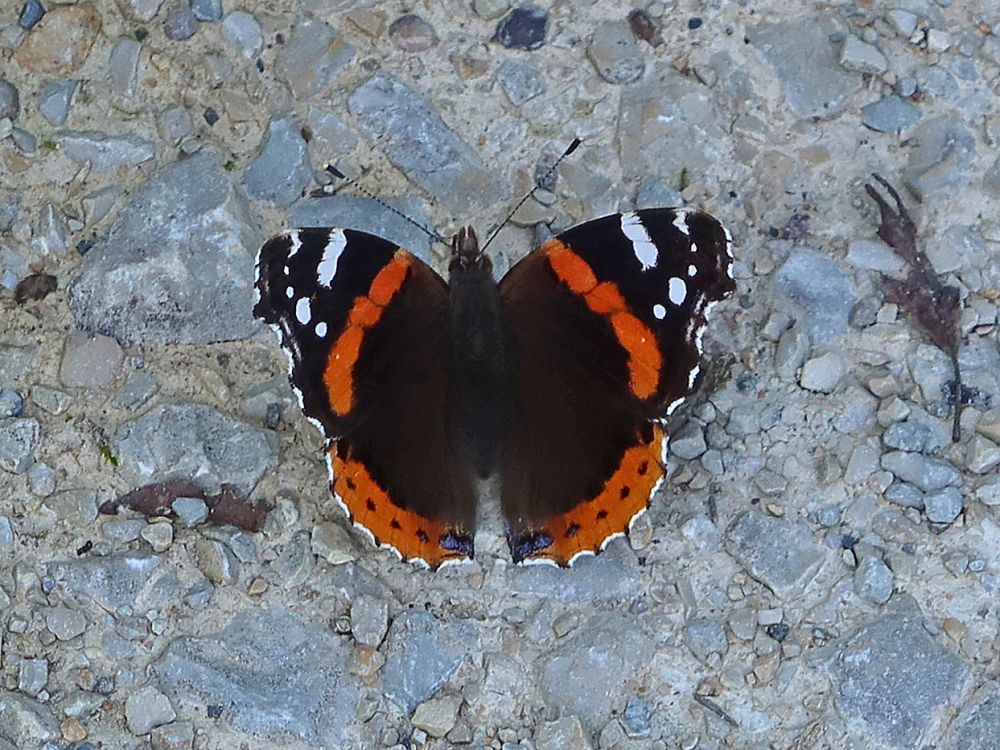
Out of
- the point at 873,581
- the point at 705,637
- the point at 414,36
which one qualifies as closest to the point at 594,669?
the point at 705,637

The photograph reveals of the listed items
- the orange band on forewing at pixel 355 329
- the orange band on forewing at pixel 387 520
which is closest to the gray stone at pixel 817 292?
the orange band on forewing at pixel 355 329

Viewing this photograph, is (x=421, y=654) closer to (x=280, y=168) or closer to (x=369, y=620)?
(x=369, y=620)

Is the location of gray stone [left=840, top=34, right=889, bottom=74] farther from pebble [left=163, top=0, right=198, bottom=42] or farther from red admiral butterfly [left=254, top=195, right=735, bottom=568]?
pebble [left=163, top=0, right=198, bottom=42]

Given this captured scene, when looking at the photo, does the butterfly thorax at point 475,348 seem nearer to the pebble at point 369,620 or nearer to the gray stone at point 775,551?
the pebble at point 369,620

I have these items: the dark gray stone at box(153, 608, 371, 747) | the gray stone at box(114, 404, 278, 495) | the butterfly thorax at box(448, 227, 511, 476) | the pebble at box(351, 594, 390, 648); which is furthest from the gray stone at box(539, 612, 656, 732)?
the gray stone at box(114, 404, 278, 495)

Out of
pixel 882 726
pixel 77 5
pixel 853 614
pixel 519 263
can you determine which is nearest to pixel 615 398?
pixel 519 263

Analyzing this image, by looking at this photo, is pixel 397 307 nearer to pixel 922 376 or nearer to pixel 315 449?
pixel 315 449
